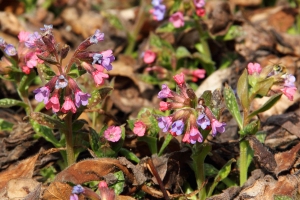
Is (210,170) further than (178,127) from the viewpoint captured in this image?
Yes

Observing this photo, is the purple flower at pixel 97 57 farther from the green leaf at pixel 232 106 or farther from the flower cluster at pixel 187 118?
the green leaf at pixel 232 106

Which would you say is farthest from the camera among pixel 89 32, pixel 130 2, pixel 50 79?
pixel 130 2

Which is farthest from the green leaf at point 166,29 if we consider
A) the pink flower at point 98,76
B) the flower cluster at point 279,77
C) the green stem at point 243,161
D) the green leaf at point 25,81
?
the pink flower at point 98,76

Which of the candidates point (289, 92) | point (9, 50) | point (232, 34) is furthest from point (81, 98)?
point (232, 34)

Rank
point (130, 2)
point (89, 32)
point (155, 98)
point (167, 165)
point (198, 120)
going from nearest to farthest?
point (198, 120), point (167, 165), point (155, 98), point (89, 32), point (130, 2)

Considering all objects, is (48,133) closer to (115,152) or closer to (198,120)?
(115,152)

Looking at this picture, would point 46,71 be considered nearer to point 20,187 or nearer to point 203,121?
point 20,187

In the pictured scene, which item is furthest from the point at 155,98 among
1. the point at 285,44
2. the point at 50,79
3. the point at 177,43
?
the point at 50,79
